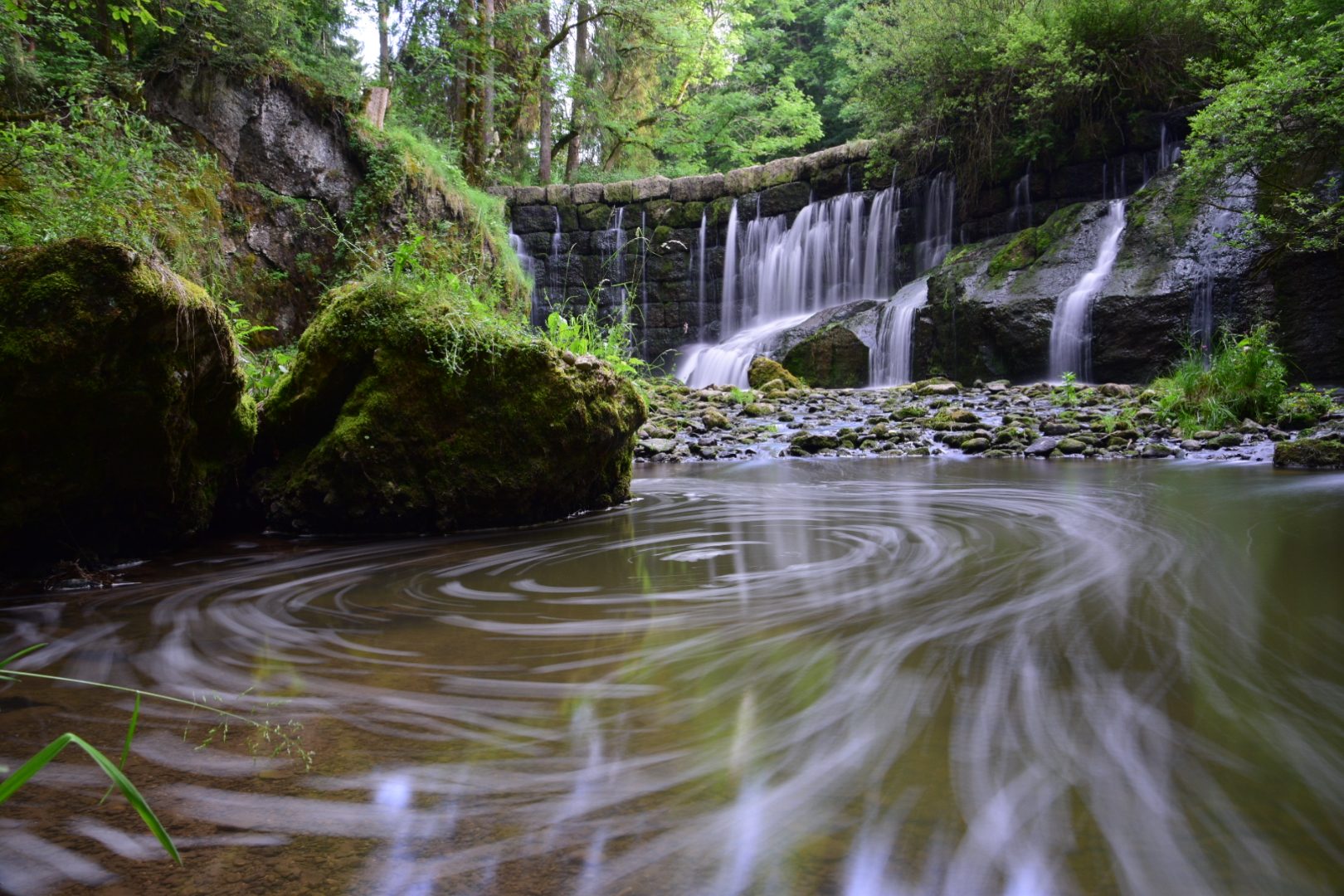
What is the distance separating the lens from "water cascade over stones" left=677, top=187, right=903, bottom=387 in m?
16.5

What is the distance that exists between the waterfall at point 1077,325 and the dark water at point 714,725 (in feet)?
32.0

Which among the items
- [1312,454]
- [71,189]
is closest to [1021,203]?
[1312,454]

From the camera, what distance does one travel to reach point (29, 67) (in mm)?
6875

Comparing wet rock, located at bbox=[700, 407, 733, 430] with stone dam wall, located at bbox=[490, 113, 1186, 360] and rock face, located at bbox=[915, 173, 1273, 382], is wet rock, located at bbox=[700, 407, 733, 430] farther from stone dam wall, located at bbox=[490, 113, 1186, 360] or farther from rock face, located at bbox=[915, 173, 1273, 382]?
stone dam wall, located at bbox=[490, 113, 1186, 360]

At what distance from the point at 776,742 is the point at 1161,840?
0.59 metres

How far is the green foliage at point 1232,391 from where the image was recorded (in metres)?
7.31

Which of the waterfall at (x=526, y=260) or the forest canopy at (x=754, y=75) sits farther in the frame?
the waterfall at (x=526, y=260)

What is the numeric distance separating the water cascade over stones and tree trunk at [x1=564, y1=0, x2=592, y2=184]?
16.3 feet

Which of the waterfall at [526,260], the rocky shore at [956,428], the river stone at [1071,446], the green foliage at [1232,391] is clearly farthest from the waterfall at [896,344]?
the waterfall at [526,260]

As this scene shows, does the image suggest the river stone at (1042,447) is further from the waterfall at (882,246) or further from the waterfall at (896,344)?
the waterfall at (882,246)

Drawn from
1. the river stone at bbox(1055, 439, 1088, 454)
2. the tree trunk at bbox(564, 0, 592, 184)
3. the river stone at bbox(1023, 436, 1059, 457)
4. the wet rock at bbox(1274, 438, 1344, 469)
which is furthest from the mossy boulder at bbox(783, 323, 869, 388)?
the wet rock at bbox(1274, 438, 1344, 469)

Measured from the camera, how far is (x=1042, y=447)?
293 inches

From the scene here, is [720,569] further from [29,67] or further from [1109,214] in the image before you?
[1109,214]

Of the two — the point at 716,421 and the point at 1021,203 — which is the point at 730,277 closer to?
the point at 1021,203
